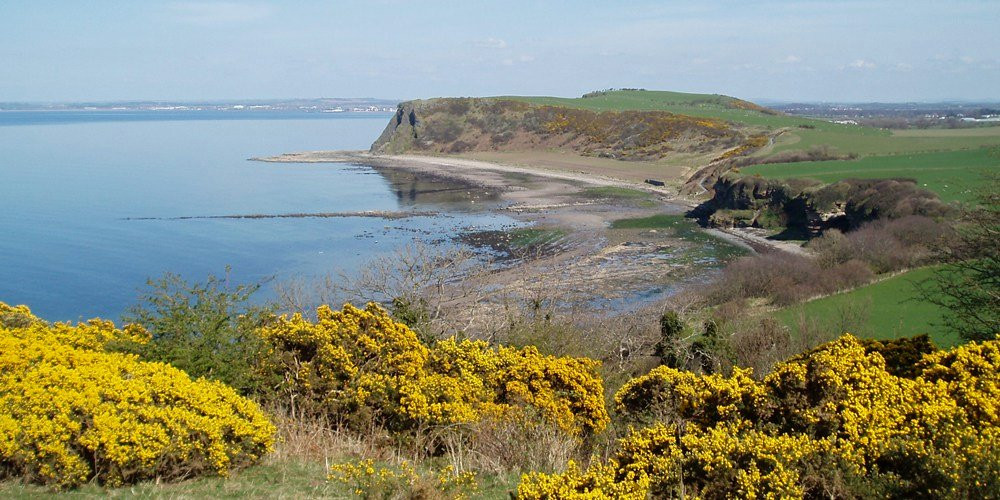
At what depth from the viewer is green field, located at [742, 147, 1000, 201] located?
40750 mm

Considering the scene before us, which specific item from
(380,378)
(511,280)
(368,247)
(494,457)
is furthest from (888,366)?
(368,247)

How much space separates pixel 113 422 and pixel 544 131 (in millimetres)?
100440

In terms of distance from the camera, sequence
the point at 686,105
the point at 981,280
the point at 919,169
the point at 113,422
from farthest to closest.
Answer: the point at 686,105 < the point at 919,169 < the point at 981,280 < the point at 113,422

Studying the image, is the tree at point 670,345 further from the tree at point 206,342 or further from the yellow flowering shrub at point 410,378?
the tree at point 206,342

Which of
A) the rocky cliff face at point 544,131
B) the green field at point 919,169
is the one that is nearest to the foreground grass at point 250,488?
the green field at point 919,169

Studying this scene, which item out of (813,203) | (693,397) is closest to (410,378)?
(693,397)

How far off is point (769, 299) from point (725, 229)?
22384 millimetres

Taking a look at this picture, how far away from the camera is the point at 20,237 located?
42.6m

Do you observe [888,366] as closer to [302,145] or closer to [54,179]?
[54,179]

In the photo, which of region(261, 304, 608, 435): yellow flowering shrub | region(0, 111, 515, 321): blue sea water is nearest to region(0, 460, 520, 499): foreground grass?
region(261, 304, 608, 435): yellow flowering shrub

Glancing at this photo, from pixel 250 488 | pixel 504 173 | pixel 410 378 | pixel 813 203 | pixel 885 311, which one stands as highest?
pixel 410 378

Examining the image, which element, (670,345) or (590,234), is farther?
(590,234)

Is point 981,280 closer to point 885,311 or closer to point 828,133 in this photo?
point 885,311

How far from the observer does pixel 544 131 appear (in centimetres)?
10556
